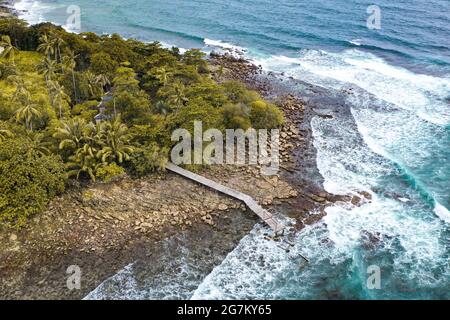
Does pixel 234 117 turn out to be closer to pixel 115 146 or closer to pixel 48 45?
pixel 115 146

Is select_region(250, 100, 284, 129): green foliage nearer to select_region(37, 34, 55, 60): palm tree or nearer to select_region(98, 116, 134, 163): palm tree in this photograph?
select_region(98, 116, 134, 163): palm tree

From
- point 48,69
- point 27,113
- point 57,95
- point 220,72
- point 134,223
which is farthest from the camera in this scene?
point 220,72

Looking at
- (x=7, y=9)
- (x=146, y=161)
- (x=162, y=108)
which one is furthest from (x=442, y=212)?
(x=7, y=9)

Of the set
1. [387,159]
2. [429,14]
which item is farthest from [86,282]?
[429,14]

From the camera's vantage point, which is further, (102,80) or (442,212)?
(102,80)

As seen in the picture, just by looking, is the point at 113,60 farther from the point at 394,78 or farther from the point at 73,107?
the point at 394,78

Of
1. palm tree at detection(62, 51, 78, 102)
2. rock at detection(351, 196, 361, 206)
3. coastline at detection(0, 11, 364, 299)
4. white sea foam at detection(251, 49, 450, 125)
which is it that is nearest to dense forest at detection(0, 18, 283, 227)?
palm tree at detection(62, 51, 78, 102)

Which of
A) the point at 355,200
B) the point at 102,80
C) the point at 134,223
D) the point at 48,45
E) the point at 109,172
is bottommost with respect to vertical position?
the point at 134,223
